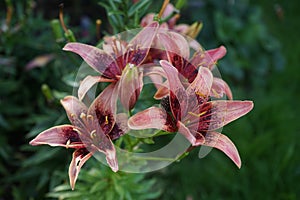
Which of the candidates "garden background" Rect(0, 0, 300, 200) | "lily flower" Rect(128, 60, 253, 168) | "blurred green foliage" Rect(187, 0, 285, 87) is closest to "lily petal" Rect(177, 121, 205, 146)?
"lily flower" Rect(128, 60, 253, 168)

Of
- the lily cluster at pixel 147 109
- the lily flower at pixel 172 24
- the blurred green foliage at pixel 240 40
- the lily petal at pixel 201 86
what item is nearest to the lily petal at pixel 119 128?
the lily cluster at pixel 147 109

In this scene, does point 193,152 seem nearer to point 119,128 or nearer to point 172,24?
point 172,24

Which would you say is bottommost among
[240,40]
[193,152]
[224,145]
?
[193,152]

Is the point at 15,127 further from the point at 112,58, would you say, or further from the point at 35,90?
the point at 112,58

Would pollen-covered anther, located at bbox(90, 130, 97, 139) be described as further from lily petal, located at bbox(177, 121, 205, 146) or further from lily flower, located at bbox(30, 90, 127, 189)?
lily petal, located at bbox(177, 121, 205, 146)

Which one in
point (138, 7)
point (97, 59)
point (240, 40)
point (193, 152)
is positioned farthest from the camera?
point (240, 40)

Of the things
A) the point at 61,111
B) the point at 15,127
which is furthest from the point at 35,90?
the point at 61,111

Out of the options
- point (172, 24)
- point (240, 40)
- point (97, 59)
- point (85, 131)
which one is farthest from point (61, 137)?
point (240, 40)
